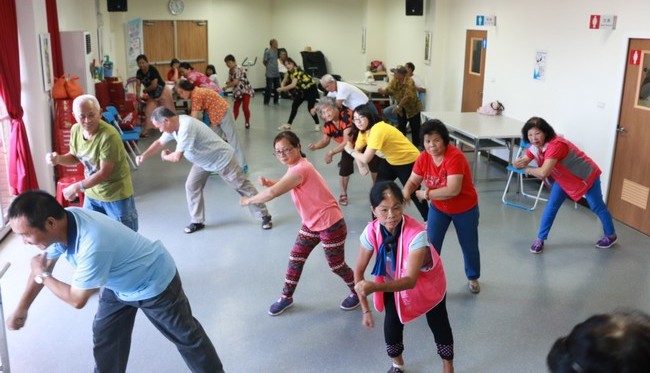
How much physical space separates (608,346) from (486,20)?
8.17 m

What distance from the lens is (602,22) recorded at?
20.3 feet

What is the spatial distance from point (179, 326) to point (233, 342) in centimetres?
102

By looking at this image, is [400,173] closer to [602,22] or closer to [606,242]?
[606,242]

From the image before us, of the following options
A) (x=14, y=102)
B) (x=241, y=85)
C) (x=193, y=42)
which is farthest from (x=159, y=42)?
(x=14, y=102)

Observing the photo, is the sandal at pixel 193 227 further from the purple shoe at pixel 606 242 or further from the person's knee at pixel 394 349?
the purple shoe at pixel 606 242

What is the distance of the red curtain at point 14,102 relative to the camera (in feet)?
17.7

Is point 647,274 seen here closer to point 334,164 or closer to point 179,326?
point 179,326

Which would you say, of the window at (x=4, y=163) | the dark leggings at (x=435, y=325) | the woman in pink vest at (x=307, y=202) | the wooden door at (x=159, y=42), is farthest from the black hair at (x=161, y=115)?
the wooden door at (x=159, y=42)

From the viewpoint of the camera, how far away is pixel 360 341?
3721 mm

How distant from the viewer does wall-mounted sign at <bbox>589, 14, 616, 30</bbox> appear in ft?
19.9

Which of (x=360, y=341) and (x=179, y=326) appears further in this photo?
(x=360, y=341)

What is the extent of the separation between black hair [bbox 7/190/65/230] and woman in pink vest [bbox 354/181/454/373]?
4.15 feet

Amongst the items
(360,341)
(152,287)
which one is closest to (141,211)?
(360,341)

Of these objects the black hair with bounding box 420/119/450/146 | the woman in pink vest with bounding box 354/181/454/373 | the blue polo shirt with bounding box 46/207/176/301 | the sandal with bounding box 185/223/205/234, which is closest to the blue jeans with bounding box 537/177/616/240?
the black hair with bounding box 420/119/450/146
